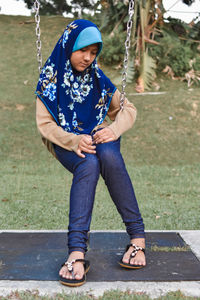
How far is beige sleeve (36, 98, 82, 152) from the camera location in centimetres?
240

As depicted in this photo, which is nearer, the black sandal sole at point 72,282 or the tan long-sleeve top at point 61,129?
the black sandal sole at point 72,282

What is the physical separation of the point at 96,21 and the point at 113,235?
10.2 metres

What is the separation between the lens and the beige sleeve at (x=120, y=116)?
2.55m

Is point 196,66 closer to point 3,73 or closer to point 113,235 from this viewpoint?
point 3,73

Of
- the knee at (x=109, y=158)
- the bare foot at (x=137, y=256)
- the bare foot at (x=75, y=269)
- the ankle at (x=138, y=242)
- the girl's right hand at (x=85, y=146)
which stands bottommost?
the bare foot at (x=137, y=256)

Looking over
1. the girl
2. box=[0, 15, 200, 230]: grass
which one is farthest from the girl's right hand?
box=[0, 15, 200, 230]: grass

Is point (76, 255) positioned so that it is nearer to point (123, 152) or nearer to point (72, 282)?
point (72, 282)

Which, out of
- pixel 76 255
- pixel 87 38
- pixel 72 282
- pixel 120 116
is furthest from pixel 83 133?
pixel 72 282

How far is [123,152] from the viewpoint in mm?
7980

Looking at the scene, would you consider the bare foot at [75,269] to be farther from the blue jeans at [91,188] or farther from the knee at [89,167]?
the knee at [89,167]

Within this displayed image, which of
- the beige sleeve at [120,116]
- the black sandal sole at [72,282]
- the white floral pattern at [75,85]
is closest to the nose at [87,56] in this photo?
the white floral pattern at [75,85]

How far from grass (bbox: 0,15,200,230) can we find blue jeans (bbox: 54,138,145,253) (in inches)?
62.7

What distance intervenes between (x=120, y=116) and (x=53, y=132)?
48 cm

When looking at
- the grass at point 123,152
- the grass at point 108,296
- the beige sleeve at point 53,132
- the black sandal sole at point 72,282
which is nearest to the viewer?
the grass at point 108,296
